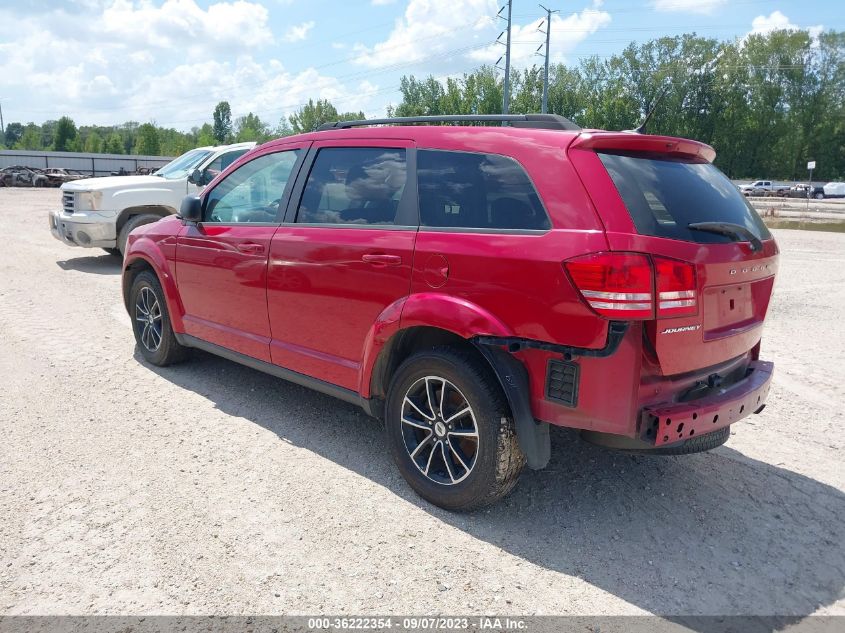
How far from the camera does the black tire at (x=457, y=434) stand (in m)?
3.19

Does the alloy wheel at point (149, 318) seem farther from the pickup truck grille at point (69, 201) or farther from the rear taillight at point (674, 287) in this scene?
the pickup truck grille at point (69, 201)

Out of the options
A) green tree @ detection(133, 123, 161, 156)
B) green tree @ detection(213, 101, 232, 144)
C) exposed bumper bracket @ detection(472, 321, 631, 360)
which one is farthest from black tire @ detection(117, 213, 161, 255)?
green tree @ detection(213, 101, 232, 144)

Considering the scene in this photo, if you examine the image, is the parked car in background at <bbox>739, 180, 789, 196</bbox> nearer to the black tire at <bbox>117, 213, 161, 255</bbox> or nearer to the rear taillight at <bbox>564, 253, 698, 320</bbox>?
the black tire at <bbox>117, 213, 161, 255</bbox>

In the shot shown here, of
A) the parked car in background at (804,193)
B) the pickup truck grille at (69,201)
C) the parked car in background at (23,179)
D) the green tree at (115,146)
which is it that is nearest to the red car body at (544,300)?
the pickup truck grille at (69,201)

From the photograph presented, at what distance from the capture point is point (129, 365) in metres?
5.84

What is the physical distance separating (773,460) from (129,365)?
16.9 ft

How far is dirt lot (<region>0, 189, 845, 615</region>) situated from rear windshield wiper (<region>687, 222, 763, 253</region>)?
145cm

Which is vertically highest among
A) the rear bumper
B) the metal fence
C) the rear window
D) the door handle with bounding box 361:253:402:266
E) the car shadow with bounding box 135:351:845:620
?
the metal fence

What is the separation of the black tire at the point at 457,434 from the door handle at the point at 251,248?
1436 mm

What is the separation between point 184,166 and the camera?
11.6 metres

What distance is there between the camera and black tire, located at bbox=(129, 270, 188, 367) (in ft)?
18.1

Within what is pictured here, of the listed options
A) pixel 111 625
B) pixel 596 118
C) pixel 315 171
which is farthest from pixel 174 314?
pixel 596 118

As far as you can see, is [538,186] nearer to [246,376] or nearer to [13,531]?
[13,531]

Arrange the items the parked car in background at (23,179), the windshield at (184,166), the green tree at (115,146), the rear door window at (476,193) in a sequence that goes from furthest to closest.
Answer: the green tree at (115,146) < the parked car in background at (23,179) < the windshield at (184,166) < the rear door window at (476,193)
